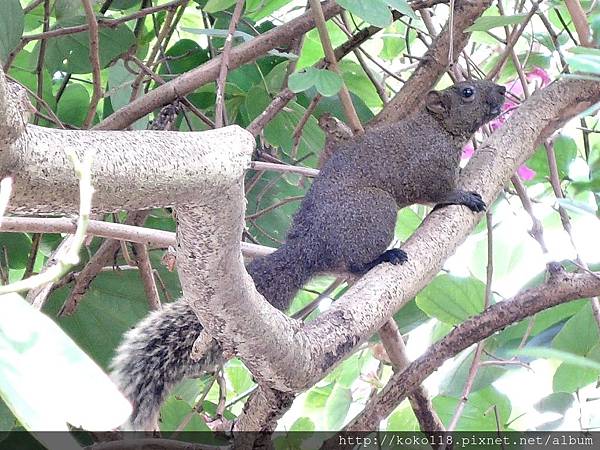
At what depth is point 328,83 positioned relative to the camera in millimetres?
1362

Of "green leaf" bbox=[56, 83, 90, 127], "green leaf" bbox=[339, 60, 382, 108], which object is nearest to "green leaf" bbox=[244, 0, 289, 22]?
"green leaf" bbox=[339, 60, 382, 108]

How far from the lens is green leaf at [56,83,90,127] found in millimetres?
1763

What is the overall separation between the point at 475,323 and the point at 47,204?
79 cm

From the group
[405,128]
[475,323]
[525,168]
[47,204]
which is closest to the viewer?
[47,204]

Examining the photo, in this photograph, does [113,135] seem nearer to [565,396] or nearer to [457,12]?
[565,396]

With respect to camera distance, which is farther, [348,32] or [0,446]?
[348,32]

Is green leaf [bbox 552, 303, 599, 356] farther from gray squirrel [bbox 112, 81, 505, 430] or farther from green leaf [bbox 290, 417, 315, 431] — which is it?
green leaf [bbox 290, 417, 315, 431]

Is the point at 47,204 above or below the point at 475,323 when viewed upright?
above

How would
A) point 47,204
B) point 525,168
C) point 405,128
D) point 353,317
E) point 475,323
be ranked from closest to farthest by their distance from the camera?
point 47,204 → point 353,317 → point 475,323 → point 525,168 → point 405,128

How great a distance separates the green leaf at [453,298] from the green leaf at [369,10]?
468 mm

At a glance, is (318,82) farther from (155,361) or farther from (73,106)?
(73,106)

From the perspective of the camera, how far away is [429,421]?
56.4 inches

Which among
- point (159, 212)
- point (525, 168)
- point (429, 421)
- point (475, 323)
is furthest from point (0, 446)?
point (525, 168)

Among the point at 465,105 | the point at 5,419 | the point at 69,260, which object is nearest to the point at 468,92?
the point at 465,105
